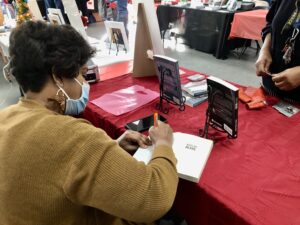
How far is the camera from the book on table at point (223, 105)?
0.82 metres

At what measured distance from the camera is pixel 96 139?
53 centimetres

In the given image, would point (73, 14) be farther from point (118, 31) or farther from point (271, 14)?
point (271, 14)

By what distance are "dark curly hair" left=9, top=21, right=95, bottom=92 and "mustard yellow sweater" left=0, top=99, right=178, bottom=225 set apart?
102 mm

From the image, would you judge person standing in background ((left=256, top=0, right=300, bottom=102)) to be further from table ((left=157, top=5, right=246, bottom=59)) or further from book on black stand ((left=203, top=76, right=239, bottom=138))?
table ((left=157, top=5, right=246, bottom=59))

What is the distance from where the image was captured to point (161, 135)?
79 centimetres

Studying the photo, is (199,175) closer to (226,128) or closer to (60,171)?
(226,128)

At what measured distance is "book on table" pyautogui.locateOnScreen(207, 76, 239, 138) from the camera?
820 mm

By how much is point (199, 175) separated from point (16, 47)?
2.05 ft

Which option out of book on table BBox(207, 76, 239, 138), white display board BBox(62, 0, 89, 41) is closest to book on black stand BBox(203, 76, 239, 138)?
book on table BBox(207, 76, 239, 138)

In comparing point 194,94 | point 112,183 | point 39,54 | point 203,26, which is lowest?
point 203,26

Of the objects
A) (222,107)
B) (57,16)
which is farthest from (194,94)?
(57,16)

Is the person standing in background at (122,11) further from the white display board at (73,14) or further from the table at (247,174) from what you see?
the table at (247,174)

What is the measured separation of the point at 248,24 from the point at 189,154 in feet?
11.0

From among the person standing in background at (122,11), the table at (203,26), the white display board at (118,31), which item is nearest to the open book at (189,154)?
the white display board at (118,31)
